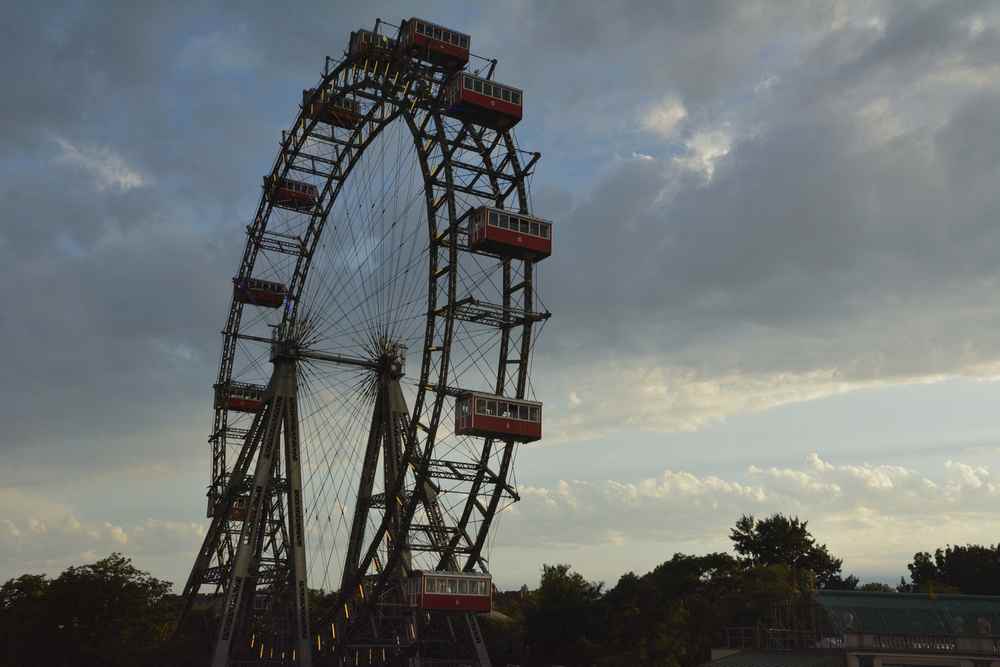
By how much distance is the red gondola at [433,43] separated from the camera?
50.1 meters

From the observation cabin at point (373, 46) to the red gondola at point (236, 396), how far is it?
87.9 feet

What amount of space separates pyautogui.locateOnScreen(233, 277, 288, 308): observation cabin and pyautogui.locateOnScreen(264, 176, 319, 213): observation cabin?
5.97m

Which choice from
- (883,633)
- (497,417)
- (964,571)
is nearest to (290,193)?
(497,417)

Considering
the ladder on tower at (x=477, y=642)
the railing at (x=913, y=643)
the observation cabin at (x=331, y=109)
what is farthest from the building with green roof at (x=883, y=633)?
the observation cabin at (x=331, y=109)

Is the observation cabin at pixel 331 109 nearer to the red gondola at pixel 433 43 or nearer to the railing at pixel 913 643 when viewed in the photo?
the red gondola at pixel 433 43

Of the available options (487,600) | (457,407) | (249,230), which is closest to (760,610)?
(487,600)

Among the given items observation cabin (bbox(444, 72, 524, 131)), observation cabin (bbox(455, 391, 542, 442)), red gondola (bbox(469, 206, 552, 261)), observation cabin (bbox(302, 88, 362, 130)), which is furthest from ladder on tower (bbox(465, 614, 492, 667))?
observation cabin (bbox(302, 88, 362, 130))

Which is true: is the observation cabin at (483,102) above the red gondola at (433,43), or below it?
below

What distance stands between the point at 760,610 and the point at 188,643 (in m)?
34.6

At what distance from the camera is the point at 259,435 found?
56.0 m

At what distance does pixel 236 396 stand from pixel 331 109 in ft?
75.1

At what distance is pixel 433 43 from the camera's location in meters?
50.5

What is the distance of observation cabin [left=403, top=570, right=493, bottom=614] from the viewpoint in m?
43.2

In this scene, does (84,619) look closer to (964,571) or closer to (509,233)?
(509,233)
